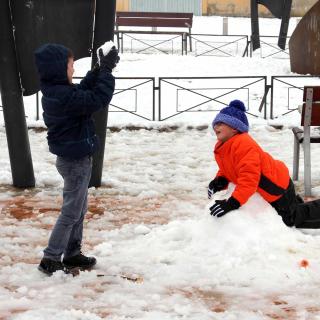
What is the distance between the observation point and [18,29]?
6.37 metres

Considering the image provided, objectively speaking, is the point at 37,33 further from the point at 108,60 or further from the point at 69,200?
the point at 69,200

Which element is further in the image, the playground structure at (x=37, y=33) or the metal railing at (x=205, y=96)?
the metal railing at (x=205, y=96)

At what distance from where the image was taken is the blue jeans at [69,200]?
4.09m

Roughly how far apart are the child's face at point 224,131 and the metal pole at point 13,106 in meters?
2.58

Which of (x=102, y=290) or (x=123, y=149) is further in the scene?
(x=123, y=149)

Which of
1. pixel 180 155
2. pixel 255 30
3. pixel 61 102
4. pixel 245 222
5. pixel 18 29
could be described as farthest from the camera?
pixel 255 30

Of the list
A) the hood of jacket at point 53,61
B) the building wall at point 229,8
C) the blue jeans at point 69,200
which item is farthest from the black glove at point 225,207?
the building wall at point 229,8

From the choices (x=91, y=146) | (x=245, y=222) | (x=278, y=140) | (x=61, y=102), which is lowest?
(x=278, y=140)

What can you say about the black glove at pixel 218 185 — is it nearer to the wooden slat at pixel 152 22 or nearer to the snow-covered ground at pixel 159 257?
the snow-covered ground at pixel 159 257

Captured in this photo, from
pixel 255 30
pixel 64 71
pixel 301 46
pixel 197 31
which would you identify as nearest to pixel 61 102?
pixel 64 71

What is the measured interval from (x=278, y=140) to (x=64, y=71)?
626 centimetres

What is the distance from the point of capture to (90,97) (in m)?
3.96

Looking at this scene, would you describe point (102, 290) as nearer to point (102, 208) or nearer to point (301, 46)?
point (102, 208)

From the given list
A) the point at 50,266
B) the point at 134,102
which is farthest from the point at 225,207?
the point at 134,102
